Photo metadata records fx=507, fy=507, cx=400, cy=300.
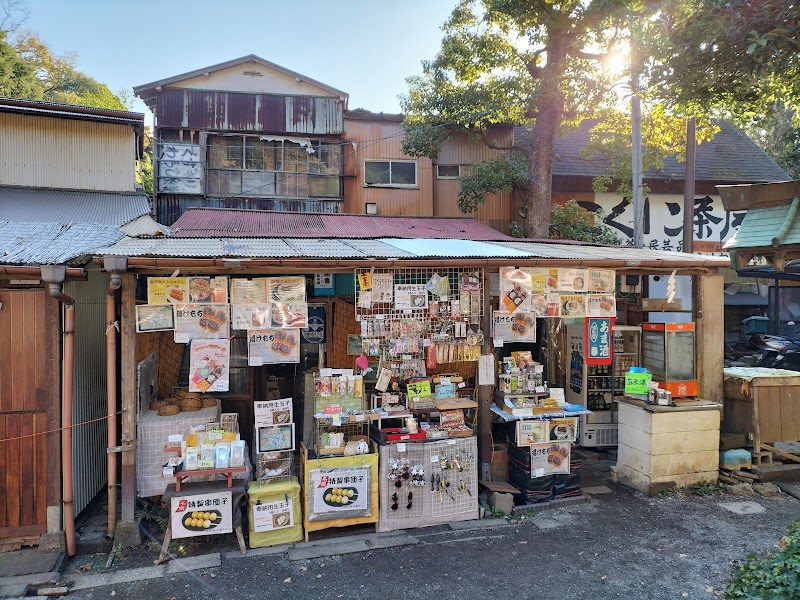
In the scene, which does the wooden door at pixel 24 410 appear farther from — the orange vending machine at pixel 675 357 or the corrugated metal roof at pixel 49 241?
the orange vending machine at pixel 675 357

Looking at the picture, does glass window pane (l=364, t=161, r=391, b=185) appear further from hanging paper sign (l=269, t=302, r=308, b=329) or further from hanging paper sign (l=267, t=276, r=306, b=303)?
hanging paper sign (l=269, t=302, r=308, b=329)

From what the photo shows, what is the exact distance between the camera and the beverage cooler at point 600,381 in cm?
979

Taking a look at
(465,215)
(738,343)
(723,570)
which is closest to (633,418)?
(723,570)

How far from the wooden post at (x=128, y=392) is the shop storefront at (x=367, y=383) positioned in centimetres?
2

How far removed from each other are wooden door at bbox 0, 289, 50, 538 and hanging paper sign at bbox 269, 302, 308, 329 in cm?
258

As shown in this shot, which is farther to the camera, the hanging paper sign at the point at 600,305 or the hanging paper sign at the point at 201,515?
the hanging paper sign at the point at 600,305

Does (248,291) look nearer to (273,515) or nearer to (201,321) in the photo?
(201,321)

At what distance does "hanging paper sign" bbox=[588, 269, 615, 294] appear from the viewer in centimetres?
766

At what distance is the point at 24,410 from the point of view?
5887 millimetres

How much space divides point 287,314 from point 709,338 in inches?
274

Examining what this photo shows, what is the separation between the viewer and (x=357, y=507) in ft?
20.8

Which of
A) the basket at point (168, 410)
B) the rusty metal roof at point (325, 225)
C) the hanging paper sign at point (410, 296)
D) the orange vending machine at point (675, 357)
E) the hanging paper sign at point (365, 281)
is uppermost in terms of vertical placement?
the rusty metal roof at point (325, 225)

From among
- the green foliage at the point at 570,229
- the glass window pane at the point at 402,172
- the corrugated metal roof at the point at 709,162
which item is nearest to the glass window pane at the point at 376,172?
the glass window pane at the point at 402,172

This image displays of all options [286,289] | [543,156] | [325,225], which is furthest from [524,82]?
[286,289]
